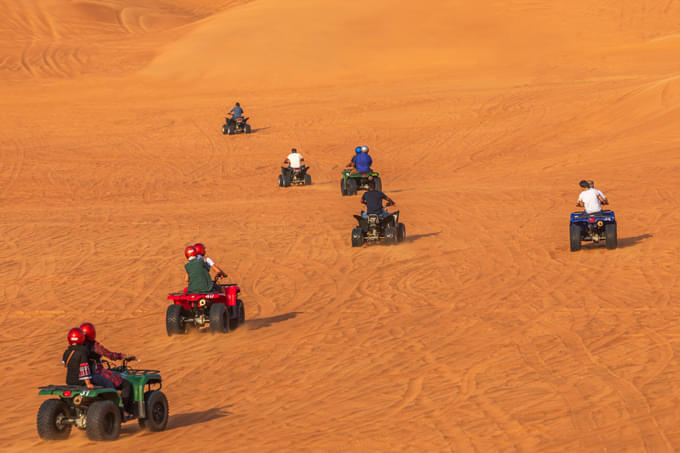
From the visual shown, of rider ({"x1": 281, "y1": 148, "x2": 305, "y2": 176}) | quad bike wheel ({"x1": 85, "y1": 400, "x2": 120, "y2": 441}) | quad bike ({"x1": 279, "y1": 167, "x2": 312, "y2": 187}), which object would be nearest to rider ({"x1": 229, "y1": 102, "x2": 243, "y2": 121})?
quad bike ({"x1": 279, "y1": 167, "x2": 312, "y2": 187})

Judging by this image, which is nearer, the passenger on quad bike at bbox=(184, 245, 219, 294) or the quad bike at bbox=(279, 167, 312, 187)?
the passenger on quad bike at bbox=(184, 245, 219, 294)

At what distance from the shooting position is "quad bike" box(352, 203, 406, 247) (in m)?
20.5

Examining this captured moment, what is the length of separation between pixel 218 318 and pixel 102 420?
4808mm

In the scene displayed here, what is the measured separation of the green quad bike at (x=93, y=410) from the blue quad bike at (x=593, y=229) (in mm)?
11087

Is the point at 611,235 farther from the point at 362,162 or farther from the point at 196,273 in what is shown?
the point at 362,162

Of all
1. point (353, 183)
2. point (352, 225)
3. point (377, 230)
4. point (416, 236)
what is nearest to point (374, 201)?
point (377, 230)

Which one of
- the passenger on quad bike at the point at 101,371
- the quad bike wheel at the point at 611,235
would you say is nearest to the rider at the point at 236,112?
the quad bike wheel at the point at 611,235

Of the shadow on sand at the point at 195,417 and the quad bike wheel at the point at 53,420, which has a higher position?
the quad bike wheel at the point at 53,420

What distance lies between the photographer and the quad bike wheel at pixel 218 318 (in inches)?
539

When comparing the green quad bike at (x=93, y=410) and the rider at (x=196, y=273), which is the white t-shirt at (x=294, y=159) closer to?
the rider at (x=196, y=273)

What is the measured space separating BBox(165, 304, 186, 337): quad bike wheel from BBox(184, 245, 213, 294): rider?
34 centimetres

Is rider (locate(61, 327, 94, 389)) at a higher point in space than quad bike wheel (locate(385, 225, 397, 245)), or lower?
lower

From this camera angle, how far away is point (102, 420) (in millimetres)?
8914

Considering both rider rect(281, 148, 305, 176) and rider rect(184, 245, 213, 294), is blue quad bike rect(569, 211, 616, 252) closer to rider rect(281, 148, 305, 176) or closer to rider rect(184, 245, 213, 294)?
rider rect(184, 245, 213, 294)
